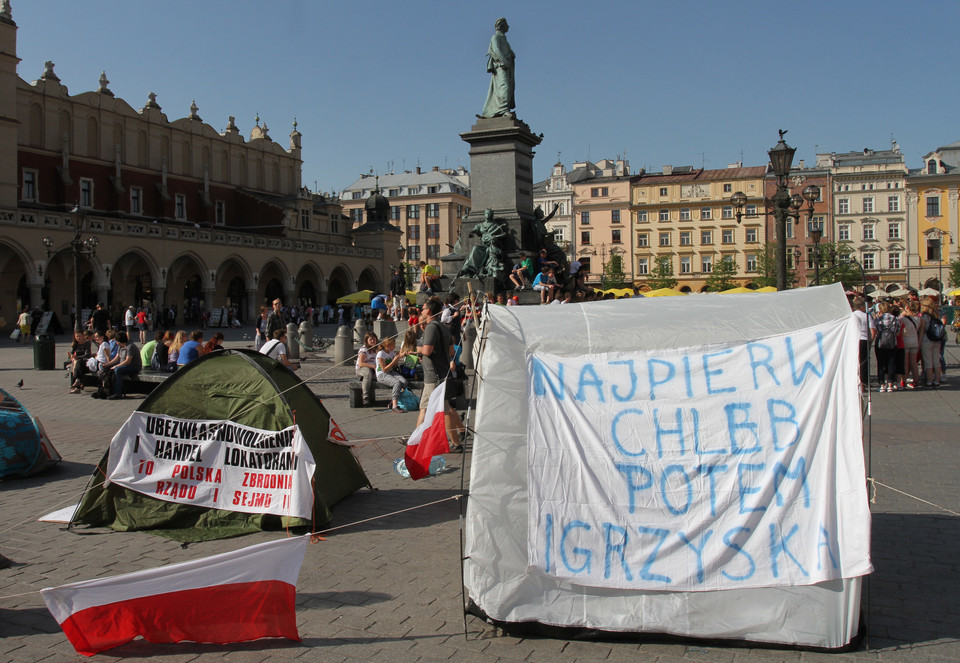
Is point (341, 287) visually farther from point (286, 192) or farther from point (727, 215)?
point (727, 215)

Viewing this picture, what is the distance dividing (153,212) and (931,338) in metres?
54.8

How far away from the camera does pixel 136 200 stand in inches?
2235

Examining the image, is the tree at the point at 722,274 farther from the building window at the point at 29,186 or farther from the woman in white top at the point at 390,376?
the woman in white top at the point at 390,376

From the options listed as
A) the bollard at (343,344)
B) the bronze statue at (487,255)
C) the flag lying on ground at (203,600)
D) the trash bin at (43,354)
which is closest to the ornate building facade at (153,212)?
the trash bin at (43,354)

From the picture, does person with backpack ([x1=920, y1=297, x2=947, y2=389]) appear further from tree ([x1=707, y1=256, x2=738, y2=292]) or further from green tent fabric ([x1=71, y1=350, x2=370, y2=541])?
tree ([x1=707, y1=256, x2=738, y2=292])

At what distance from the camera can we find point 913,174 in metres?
78.7

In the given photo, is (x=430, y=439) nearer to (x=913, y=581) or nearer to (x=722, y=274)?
(x=913, y=581)

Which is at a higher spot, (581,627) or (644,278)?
(644,278)

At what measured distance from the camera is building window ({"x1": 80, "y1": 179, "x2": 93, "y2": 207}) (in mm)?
52344

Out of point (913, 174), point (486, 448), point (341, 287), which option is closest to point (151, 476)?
point (486, 448)

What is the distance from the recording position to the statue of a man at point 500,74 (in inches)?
837

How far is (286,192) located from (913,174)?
203 feet

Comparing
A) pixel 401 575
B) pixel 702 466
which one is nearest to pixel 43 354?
pixel 401 575

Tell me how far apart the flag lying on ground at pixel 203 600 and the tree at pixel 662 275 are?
75537 mm
